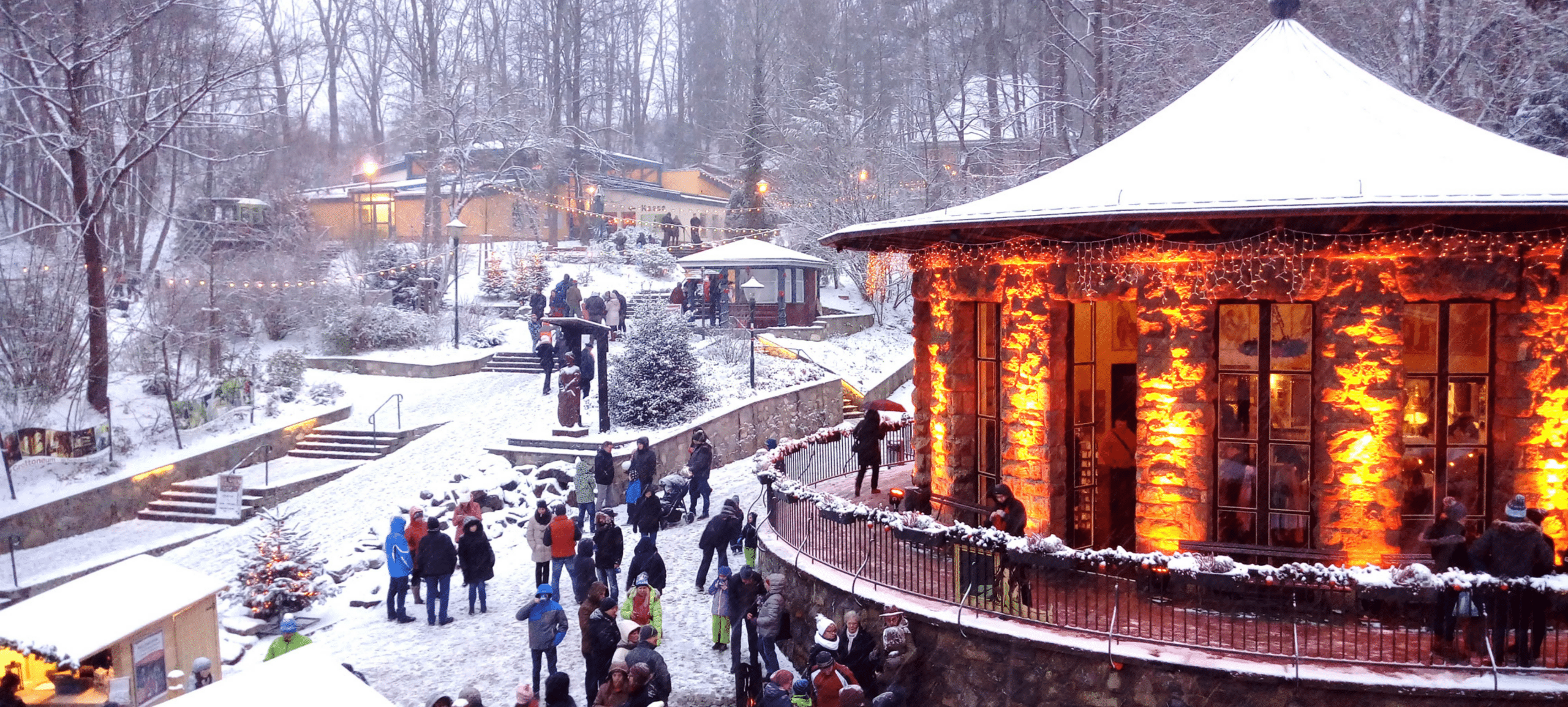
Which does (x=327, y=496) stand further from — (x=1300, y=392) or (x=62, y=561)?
(x=1300, y=392)

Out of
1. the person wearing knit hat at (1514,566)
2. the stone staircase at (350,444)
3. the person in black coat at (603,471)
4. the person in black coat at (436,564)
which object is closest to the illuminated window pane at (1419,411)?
the person wearing knit hat at (1514,566)

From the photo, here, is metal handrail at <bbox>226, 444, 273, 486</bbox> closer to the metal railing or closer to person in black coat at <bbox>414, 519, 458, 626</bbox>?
person in black coat at <bbox>414, 519, 458, 626</bbox>

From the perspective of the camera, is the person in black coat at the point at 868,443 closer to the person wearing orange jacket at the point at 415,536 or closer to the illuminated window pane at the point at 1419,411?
the person wearing orange jacket at the point at 415,536

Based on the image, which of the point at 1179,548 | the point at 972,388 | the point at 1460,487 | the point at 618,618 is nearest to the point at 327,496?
the point at 618,618

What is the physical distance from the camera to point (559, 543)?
12.9 meters

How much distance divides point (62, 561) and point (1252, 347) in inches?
740

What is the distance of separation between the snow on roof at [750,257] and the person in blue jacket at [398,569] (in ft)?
66.5

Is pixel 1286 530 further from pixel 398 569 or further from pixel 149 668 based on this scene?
pixel 149 668

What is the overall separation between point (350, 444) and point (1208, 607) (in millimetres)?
18419

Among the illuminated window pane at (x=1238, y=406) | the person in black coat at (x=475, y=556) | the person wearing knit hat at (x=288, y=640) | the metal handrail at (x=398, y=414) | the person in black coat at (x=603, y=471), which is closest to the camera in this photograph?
the person wearing knit hat at (x=288, y=640)

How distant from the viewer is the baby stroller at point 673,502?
16.6 m

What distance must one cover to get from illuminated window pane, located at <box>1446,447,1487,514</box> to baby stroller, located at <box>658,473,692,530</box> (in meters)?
10.5

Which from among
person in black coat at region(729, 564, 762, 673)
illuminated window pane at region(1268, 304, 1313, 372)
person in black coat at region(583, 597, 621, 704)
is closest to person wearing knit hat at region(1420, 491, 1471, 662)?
illuminated window pane at region(1268, 304, 1313, 372)

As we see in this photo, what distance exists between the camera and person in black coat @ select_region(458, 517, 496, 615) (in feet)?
41.4
